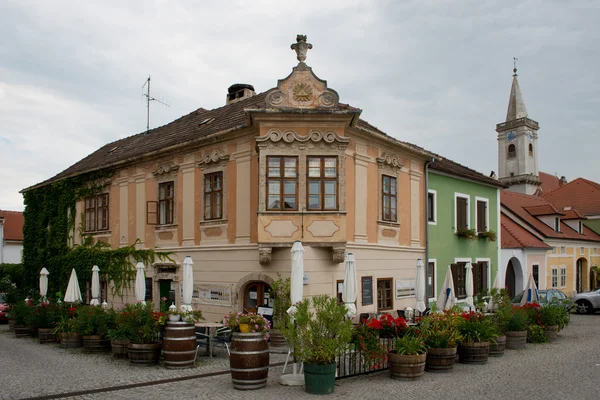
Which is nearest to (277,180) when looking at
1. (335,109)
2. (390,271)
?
(335,109)

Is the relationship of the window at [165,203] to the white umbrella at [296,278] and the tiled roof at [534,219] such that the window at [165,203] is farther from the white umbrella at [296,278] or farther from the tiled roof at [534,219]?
the tiled roof at [534,219]

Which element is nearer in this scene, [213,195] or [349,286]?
[349,286]

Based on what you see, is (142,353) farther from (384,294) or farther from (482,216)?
(482,216)

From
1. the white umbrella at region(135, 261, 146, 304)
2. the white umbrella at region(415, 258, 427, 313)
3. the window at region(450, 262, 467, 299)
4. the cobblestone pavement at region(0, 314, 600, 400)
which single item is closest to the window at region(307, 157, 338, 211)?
the white umbrella at region(415, 258, 427, 313)

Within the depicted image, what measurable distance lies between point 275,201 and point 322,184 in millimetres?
1432

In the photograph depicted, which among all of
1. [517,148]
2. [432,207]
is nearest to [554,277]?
[432,207]

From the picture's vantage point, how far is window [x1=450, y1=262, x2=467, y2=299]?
23281 mm

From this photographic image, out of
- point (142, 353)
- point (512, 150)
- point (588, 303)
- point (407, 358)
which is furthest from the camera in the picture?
point (512, 150)

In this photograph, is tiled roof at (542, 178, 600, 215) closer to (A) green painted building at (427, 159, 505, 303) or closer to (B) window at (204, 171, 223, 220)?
(A) green painted building at (427, 159, 505, 303)

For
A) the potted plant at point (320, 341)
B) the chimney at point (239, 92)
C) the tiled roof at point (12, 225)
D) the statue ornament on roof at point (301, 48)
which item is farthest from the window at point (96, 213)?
the tiled roof at point (12, 225)

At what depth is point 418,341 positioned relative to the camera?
37.2 feet

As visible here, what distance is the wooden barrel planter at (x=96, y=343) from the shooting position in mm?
14500

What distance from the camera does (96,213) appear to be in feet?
79.0

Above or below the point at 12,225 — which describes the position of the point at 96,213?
below
